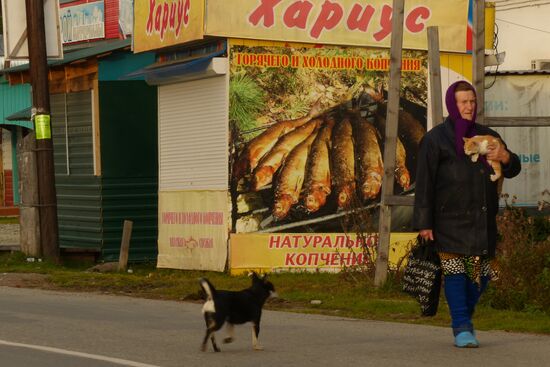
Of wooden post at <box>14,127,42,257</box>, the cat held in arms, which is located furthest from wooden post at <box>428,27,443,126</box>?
wooden post at <box>14,127,42,257</box>

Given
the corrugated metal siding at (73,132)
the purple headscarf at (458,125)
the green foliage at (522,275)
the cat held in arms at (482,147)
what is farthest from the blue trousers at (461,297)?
the corrugated metal siding at (73,132)

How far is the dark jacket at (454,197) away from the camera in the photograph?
10523mm

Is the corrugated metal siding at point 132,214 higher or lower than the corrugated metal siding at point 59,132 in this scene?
lower

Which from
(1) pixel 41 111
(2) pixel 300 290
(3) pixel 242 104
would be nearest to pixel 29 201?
(1) pixel 41 111

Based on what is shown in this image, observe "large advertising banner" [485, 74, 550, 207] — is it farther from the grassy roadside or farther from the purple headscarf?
the purple headscarf

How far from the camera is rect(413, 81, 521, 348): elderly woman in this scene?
10531mm

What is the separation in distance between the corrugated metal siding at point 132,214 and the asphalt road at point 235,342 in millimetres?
8682

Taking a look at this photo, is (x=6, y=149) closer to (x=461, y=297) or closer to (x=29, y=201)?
(x=29, y=201)

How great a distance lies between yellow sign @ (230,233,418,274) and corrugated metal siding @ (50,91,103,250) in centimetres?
446

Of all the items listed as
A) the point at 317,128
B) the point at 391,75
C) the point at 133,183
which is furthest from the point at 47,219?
the point at 391,75

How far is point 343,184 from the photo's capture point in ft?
68.6

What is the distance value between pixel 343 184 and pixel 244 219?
1.67m

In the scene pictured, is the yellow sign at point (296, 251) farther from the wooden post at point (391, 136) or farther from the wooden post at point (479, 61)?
the wooden post at point (479, 61)

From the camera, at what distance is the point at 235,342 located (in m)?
11.7
